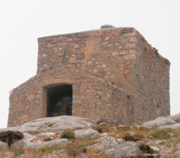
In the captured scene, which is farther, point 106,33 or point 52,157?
point 106,33

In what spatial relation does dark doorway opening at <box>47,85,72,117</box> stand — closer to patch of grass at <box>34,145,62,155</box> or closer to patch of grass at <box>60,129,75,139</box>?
patch of grass at <box>60,129,75,139</box>

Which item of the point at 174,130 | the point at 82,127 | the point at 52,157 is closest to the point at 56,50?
the point at 82,127

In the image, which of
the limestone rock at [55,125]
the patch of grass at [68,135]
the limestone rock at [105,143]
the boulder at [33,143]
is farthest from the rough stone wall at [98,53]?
the limestone rock at [105,143]

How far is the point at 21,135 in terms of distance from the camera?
453 inches

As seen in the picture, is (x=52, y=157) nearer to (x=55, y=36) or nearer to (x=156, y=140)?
(x=156, y=140)

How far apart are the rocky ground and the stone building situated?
2.86 meters

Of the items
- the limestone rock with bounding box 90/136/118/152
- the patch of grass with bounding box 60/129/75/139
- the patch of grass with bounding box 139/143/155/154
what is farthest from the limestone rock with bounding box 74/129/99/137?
the patch of grass with bounding box 139/143/155/154

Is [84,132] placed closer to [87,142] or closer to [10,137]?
[87,142]

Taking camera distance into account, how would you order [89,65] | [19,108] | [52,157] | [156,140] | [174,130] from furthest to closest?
[89,65] < [19,108] < [174,130] < [156,140] < [52,157]

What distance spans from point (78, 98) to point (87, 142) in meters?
5.35

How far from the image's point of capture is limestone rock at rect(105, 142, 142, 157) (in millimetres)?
9577

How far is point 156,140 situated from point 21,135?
3.42 metres

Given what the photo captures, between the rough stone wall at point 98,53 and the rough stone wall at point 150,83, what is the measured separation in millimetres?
406

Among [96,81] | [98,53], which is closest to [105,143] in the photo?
[96,81]
